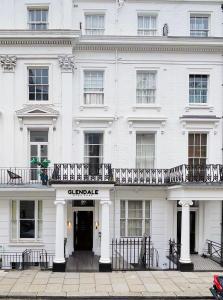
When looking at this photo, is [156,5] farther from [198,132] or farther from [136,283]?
[136,283]

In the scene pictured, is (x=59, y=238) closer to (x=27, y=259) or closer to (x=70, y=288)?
(x=70, y=288)

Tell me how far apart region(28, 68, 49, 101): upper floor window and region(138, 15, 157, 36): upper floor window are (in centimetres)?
533

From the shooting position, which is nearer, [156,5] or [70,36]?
[70,36]

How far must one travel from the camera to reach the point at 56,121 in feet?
53.8

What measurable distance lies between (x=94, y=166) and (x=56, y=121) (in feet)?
9.45

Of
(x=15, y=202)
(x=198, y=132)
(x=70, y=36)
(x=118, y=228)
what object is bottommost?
(x=118, y=228)

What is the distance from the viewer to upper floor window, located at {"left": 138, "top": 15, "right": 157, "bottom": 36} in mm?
17391

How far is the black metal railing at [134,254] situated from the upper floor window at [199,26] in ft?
35.1

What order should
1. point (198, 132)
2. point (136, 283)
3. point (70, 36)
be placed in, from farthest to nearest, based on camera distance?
point (198, 132)
point (70, 36)
point (136, 283)

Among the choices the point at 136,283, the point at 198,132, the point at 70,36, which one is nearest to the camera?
the point at 136,283

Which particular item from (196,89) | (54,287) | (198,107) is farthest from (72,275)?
(196,89)

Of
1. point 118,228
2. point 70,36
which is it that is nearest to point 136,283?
point 118,228

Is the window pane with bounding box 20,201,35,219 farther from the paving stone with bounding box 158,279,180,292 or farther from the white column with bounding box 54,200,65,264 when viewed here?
the paving stone with bounding box 158,279,180,292

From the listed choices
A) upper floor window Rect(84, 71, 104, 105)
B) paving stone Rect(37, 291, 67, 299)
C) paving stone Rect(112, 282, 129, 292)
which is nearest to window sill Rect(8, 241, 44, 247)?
paving stone Rect(37, 291, 67, 299)
